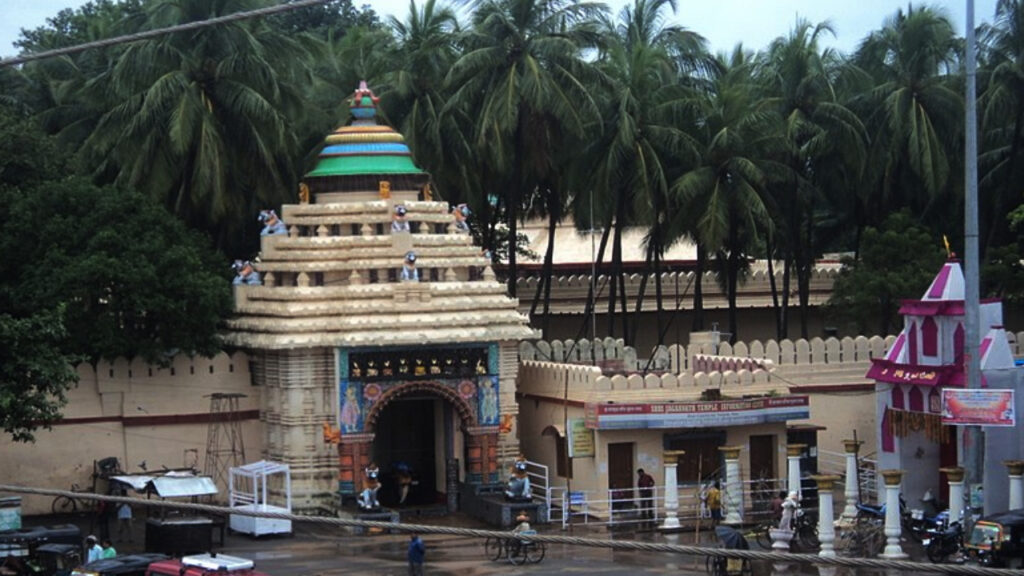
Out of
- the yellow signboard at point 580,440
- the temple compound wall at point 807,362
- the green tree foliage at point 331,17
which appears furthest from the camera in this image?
the green tree foliage at point 331,17

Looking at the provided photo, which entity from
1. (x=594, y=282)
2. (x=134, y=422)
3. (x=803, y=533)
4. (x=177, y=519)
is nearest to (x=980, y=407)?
(x=803, y=533)

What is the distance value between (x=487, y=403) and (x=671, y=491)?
190 inches

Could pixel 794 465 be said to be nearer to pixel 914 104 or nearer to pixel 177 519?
pixel 177 519

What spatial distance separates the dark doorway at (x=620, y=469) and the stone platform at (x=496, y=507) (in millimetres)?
1580

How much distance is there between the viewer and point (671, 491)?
113ft

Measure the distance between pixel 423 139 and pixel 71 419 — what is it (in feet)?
41.0

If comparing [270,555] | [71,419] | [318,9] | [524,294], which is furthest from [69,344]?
[318,9]

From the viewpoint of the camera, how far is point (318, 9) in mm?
85000

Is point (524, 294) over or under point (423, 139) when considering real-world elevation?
under

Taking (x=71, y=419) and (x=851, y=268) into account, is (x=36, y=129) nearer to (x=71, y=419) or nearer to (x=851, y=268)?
(x=71, y=419)

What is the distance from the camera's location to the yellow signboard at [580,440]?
36.9m

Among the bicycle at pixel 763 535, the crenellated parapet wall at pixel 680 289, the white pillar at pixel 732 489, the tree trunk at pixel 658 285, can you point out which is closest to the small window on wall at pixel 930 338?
the white pillar at pixel 732 489

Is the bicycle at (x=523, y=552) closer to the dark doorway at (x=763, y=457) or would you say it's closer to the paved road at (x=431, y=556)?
the paved road at (x=431, y=556)

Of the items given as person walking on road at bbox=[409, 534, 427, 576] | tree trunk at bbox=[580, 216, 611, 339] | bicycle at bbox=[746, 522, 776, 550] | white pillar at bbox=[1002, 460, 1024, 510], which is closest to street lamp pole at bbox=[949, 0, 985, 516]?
white pillar at bbox=[1002, 460, 1024, 510]
